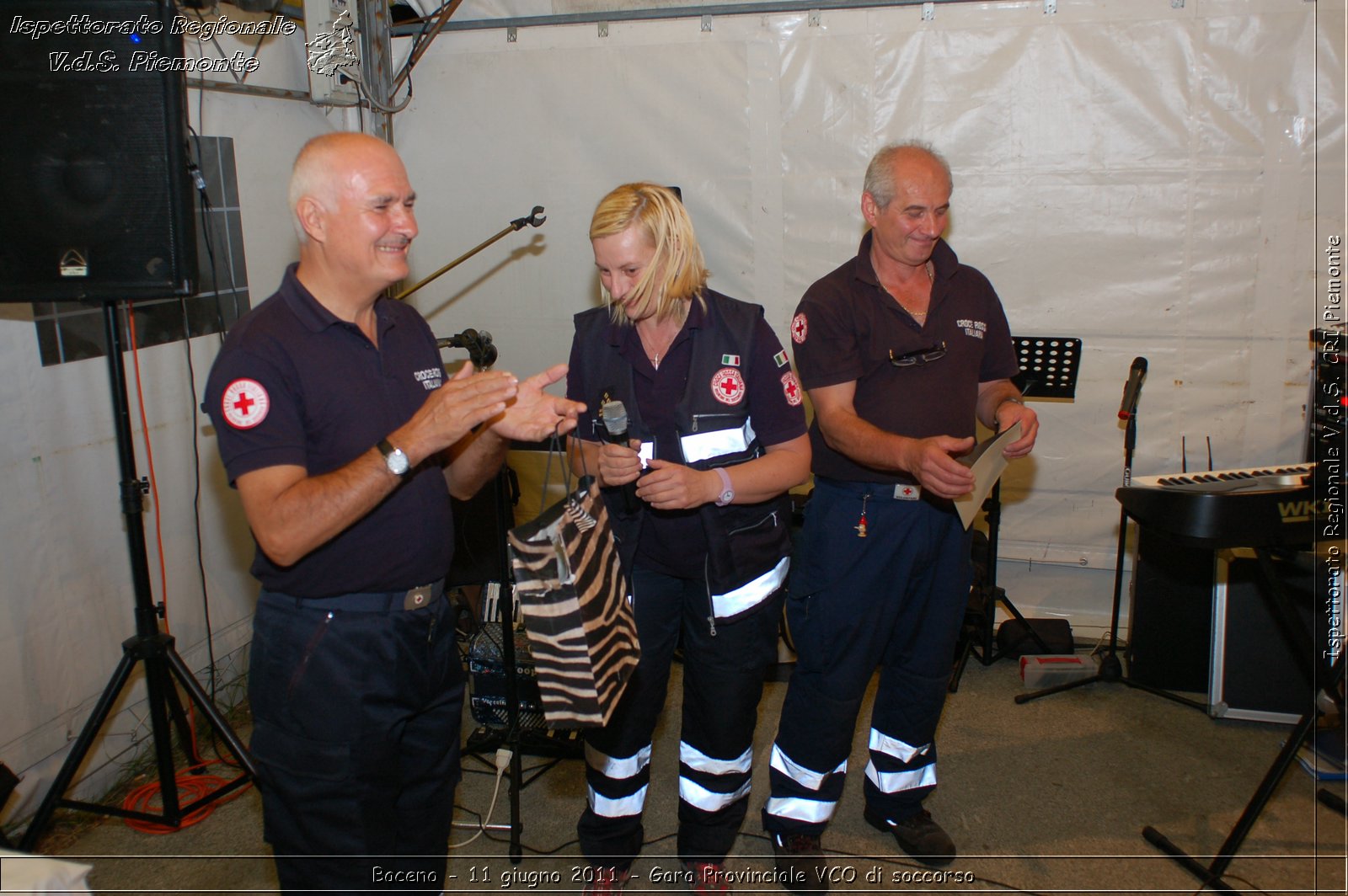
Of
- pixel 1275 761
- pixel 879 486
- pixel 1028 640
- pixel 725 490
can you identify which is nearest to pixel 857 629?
pixel 879 486

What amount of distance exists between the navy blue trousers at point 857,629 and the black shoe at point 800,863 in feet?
0.09

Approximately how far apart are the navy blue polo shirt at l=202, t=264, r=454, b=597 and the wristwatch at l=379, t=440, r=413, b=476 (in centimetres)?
14

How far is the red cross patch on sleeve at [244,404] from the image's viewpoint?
1653 millimetres

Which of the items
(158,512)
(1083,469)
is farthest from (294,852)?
(1083,469)

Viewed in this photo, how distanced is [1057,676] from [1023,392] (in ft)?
3.78

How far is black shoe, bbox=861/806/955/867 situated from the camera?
2699mm

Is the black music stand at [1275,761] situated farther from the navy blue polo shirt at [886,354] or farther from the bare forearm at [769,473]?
the bare forearm at [769,473]

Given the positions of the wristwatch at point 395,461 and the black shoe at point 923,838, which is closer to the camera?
the wristwatch at point 395,461

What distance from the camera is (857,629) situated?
249 centimetres

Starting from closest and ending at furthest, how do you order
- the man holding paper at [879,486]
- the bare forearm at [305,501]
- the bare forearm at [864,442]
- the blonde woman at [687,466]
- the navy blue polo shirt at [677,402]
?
the bare forearm at [305,501], the blonde woman at [687,466], the navy blue polo shirt at [677,402], the bare forearm at [864,442], the man holding paper at [879,486]

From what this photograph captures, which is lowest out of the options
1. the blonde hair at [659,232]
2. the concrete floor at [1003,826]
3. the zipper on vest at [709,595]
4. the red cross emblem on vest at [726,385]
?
the concrete floor at [1003,826]

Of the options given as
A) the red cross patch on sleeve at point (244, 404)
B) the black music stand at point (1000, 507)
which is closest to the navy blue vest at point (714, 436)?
the red cross patch on sleeve at point (244, 404)

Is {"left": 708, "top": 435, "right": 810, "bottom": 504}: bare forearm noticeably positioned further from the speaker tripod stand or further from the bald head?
the speaker tripod stand

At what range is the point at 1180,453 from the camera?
382cm
